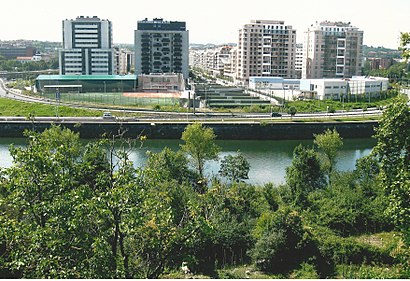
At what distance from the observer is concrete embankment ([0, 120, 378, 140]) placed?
13898 millimetres

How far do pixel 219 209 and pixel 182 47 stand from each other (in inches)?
845

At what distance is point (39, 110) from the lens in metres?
16.7

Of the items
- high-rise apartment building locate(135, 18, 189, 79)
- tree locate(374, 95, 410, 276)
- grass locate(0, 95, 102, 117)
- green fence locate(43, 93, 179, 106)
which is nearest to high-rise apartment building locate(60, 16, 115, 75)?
high-rise apartment building locate(135, 18, 189, 79)

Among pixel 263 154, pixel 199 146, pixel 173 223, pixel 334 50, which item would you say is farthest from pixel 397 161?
pixel 334 50

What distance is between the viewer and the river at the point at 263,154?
945 cm

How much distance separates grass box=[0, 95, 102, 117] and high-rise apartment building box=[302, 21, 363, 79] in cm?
1320

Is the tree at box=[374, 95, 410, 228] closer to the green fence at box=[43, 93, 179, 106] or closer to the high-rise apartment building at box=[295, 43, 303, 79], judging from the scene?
the green fence at box=[43, 93, 179, 106]

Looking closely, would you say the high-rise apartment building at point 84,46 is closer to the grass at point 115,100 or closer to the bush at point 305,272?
the grass at point 115,100

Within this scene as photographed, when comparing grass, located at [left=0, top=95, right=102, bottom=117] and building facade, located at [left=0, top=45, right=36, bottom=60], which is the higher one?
building facade, located at [left=0, top=45, right=36, bottom=60]

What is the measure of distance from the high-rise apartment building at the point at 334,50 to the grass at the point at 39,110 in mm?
13203

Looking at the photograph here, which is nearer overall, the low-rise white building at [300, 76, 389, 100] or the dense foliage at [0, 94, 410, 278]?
the dense foliage at [0, 94, 410, 278]

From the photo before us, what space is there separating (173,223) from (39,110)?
46.1 feet

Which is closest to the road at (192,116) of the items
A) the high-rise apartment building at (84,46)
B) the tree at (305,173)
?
the tree at (305,173)

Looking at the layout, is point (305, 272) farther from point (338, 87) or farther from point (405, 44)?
point (338, 87)
